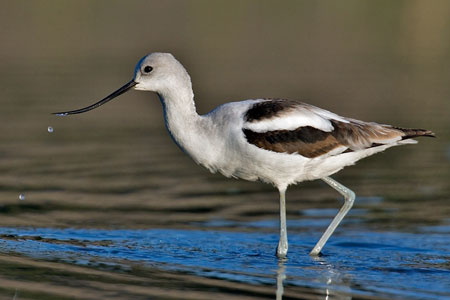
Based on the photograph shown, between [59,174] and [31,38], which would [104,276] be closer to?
[59,174]

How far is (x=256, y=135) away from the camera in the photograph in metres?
7.88

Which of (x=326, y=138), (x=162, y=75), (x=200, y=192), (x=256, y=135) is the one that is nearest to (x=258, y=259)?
(x=256, y=135)

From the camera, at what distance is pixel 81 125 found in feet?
49.8

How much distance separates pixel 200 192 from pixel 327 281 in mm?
3636

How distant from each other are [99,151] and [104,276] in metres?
5.83

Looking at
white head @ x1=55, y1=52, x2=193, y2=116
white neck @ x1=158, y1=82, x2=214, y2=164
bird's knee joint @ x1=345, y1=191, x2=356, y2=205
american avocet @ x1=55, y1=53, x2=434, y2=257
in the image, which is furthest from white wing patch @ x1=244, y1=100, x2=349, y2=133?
bird's knee joint @ x1=345, y1=191, x2=356, y2=205

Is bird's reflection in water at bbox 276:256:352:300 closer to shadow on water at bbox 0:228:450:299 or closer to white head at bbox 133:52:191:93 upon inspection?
shadow on water at bbox 0:228:450:299

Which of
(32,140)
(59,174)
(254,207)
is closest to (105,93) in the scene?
(32,140)

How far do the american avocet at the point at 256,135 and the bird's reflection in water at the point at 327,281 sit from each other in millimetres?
401

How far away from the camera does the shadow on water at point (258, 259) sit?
6.95m

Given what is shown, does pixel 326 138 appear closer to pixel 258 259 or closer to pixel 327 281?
pixel 258 259

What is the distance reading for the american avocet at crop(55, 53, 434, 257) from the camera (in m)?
7.94

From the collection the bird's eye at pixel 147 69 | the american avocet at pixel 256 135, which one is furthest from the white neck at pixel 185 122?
the bird's eye at pixel 147 69

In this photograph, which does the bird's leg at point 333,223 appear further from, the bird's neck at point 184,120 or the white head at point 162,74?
the white head at point 162,74
